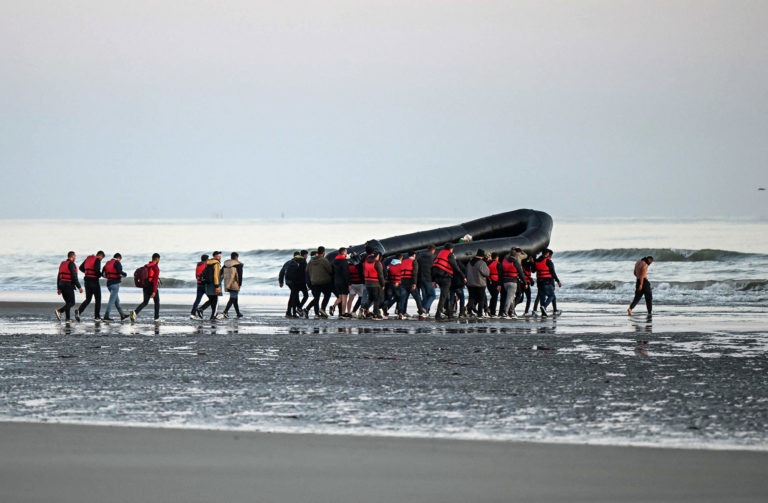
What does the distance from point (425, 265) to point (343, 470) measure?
57.9 feet

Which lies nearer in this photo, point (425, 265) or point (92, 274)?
point (92, 274)

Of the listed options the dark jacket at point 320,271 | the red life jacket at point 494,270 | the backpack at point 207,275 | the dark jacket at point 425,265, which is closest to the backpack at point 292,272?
the dark jacket at point 320,271

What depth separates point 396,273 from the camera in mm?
24344

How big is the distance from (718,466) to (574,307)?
25275 millimetres

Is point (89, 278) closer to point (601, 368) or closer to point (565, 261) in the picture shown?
point (601, 368)

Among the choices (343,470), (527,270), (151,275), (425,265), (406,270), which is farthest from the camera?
(527,270)

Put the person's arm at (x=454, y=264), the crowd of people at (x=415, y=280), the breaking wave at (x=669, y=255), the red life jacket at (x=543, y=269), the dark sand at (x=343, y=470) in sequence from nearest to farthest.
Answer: the dark sand at (x=343, y=470), the person's arm at (x=454, y=264), the crowd of people at (x=415, y=280), the red life jacket at (x=543, y=269), the breaking wave at (x=669, y=255)

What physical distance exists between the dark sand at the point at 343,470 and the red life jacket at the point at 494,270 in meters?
17.9

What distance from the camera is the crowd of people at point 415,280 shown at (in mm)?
24281

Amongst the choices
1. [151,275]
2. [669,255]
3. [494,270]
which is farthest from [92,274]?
[669,255]

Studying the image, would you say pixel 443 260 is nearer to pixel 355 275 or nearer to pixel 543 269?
pixel 355 275

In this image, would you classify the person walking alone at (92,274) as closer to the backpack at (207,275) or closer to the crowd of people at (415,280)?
the backpack at (207,275)

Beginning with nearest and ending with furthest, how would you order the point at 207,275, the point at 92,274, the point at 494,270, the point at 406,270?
the point at 92,274, the point at 406,270, the point at 207,275, the point at 494,270

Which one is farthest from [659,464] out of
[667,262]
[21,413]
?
[667,262]
